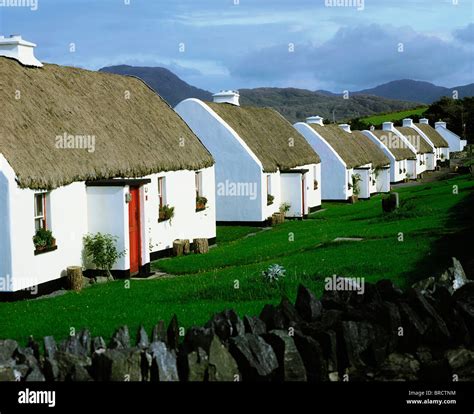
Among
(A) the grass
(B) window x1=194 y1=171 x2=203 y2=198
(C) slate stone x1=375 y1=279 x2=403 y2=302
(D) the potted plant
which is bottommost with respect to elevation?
(C) slate stone x1=375 y1=279 x2=403 y2=302

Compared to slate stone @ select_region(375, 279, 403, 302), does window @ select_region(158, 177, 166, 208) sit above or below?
above

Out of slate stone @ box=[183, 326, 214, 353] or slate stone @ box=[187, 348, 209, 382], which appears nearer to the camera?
slate stone @ box=[187, 348, 209, 382]

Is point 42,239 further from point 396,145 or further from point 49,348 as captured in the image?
point 396,145

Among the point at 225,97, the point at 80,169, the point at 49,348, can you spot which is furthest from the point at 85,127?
the point at 225,97

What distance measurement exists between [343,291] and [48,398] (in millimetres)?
4316

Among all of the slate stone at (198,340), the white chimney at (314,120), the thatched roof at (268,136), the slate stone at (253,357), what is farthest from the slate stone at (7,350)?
the white chimney at (314,120)

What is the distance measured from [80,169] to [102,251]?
7.35 feet

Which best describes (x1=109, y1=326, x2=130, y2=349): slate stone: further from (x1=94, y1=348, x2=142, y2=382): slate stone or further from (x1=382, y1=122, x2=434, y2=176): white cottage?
(x1=382, y1=122, x2=434, y2=176): white cottage

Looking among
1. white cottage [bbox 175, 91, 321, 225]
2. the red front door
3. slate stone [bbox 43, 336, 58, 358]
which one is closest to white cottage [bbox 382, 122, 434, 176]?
white cottage [bbox 175, 91, 321, 225]

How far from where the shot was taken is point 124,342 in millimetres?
7969

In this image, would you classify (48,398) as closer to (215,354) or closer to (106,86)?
(215,354)

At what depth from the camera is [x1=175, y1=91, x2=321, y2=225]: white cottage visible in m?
33.9

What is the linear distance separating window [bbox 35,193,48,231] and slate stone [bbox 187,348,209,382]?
12.1 metres

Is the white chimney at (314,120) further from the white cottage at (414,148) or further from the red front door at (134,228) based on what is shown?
the red front door at (134,228)
